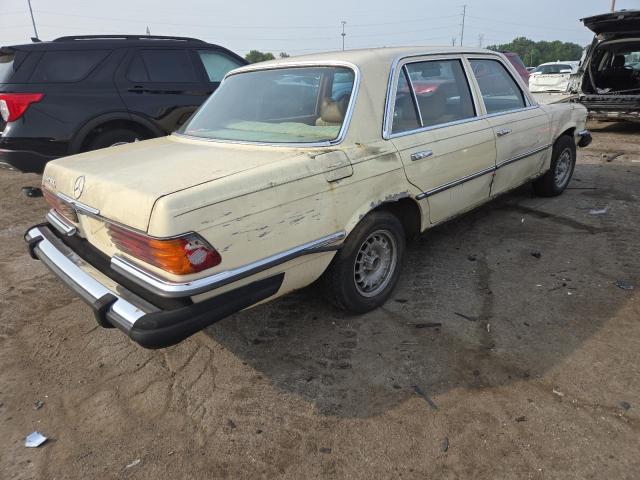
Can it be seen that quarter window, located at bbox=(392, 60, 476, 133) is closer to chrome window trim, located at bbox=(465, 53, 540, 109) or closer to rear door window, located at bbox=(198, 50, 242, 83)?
chrome window trim, located at bbox=(465, 53, 540, 109)

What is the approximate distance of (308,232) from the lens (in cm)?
250

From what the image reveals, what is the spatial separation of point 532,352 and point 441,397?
719 mm

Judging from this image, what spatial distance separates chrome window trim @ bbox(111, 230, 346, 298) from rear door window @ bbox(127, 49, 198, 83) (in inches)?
169

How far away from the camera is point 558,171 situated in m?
5.36

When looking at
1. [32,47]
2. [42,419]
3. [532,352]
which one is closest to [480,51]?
[532,352]

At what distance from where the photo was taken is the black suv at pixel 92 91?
4988mm

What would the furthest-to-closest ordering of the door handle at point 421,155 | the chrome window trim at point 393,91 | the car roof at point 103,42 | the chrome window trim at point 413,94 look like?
the car roof at point 103,42 < the chrome window trim at point 413,94 < the door handle at point 421,155 < the chrome window trim at point 393,91

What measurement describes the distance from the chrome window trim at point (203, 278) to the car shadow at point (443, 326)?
0.68 metres

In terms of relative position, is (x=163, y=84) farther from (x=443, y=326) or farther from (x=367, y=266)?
(x=443, y=326)

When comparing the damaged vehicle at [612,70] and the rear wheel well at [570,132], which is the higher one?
the damaged vehicle at [612,70]

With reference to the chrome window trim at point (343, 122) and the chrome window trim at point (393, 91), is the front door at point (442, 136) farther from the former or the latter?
the chrome window trim at point (343, 122)

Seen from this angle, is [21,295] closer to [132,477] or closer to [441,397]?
[132,477]

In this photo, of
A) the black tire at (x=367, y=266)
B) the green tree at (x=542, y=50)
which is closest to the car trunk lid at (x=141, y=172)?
the black tire at (x=367, y=266)

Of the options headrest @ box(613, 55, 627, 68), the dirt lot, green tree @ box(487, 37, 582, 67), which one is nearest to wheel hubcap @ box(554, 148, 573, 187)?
the dirt lot
